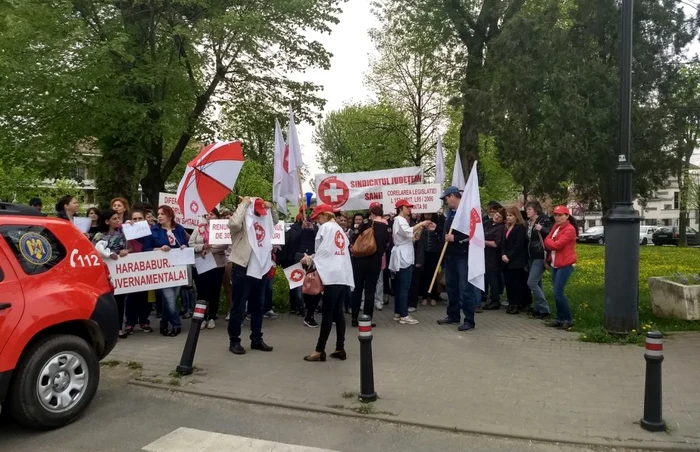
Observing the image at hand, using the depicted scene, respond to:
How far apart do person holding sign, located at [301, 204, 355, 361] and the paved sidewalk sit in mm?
243

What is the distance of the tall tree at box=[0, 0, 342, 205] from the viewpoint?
500 inches

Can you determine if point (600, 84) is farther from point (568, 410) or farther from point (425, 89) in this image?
point (425, 89)

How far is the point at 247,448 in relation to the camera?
425 cm

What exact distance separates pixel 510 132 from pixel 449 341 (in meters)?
8.46

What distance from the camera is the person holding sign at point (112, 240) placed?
25.2 ft

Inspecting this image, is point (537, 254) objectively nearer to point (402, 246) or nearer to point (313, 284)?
point (402, 246)

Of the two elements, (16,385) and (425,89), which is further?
(425,89)

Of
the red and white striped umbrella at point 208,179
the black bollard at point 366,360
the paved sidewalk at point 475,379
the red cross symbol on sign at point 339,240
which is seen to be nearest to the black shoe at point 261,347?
the paved sidewalk at point 475,379

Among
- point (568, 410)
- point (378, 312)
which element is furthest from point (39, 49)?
point (568, 410)

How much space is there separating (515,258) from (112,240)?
21.2ft

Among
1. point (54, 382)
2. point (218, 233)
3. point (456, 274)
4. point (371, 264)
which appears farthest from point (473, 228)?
point (54, 382)

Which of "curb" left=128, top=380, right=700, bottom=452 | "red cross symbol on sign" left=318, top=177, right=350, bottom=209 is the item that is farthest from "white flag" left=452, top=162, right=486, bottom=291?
"curb" left=128, top=380, right=700, bottom=452

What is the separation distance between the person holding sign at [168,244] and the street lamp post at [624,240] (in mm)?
6123

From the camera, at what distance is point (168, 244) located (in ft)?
27.1
